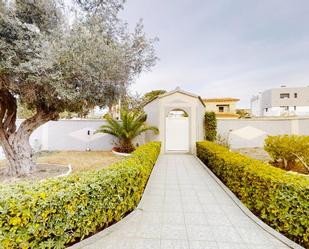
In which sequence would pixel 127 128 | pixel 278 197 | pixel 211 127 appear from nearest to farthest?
pixel 278 197
pixel 127 128
pixel 211 127

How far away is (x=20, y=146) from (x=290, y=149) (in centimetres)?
1040

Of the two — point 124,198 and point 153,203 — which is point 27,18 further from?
point 153,203

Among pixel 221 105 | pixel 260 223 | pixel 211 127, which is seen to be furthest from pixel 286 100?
pixel 260 223

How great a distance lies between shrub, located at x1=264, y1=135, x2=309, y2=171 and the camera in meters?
7.56

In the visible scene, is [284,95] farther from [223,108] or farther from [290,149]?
[290,149]

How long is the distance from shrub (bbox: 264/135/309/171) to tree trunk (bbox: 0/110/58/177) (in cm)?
916

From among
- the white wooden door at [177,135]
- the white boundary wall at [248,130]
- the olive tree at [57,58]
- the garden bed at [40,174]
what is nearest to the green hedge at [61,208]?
the olive tree at [57,58]

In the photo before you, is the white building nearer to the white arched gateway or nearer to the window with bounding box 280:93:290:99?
the window with bounding box 280:93:290:99

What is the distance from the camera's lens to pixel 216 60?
51.1 feet

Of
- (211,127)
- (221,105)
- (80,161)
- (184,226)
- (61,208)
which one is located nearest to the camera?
(61,208)

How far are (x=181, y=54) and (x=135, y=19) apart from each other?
A: 7.82 metres

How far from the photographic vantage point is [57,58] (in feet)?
17.9

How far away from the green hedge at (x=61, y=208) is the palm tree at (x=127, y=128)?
8.60 metres

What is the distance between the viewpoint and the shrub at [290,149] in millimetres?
7559
